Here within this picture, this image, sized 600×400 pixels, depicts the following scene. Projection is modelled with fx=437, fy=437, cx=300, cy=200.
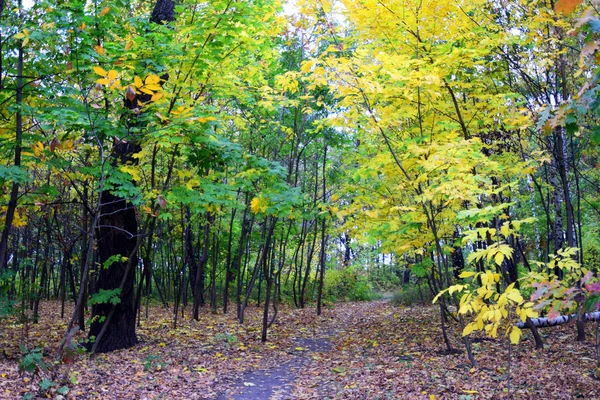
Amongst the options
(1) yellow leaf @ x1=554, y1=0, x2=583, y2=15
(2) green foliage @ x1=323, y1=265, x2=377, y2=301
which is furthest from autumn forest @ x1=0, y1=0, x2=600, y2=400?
(2) green foliage @ x1=323, y1=265, x2=377, y2=301

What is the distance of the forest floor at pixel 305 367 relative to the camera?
16.8 ft

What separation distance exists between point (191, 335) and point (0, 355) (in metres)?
3.51

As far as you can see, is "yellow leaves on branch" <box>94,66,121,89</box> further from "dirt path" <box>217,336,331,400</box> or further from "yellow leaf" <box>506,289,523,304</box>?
"dirt path" <box>217,336,331,400</box>

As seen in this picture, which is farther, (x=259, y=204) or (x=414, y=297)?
(x=414, y=297)

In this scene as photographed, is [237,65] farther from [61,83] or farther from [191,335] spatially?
[191,335]

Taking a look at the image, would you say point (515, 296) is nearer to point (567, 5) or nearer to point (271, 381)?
point (567, 5)

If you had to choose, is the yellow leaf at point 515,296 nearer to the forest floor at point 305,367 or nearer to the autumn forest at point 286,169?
the autumn forest at point 286,169

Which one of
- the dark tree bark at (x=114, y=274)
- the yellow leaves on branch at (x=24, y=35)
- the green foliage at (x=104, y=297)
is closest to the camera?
the yellow leaves on branch at (x=24, y=35)

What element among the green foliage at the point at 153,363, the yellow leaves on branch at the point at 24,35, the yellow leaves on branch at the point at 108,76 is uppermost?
the yellow leaves on branch at the point at 24,35

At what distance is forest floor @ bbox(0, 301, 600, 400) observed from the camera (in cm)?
512

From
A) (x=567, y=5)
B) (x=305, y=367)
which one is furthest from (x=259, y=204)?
(x=567, y=5)

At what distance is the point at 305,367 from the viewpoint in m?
7.49

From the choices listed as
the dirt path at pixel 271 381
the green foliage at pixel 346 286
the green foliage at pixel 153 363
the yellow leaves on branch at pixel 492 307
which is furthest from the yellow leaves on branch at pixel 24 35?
the green foliage at pixel 346 286

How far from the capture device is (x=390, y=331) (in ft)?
34.7
